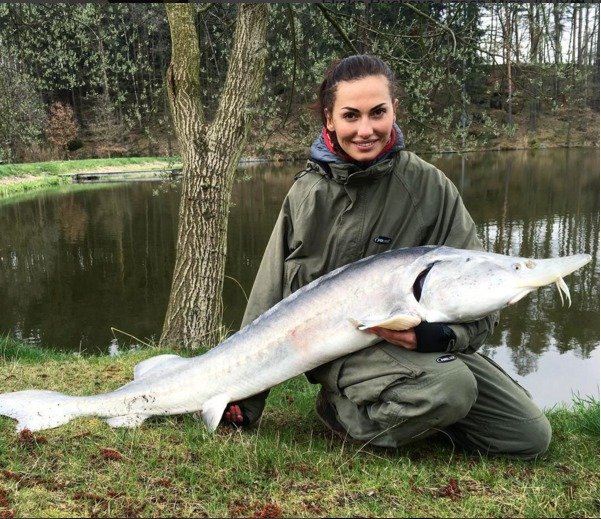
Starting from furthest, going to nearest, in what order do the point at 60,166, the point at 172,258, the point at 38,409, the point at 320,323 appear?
the point at 60,166 < the point at 172,258 < the point at 38,409 < the point at 320,323

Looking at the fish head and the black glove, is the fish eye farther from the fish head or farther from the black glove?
the black glove

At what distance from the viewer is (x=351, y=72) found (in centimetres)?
317

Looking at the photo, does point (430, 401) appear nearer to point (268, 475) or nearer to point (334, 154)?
point (268, 475)

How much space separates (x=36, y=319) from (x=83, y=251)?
18.4ft

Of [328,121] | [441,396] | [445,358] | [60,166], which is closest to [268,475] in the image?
[441,396]

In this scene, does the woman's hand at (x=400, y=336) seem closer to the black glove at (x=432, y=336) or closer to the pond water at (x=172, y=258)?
the black glove at (x=432, y=336)

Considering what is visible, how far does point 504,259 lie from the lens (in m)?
2.86

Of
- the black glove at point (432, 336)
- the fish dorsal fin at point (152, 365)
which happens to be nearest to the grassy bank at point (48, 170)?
the fish dorsal fin at point (152, 365)

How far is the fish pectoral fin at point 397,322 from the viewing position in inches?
112

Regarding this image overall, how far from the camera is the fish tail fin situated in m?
3.27

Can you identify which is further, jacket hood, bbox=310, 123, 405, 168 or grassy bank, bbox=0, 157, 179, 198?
grassy bank, bbox=0, 157, 179, 198

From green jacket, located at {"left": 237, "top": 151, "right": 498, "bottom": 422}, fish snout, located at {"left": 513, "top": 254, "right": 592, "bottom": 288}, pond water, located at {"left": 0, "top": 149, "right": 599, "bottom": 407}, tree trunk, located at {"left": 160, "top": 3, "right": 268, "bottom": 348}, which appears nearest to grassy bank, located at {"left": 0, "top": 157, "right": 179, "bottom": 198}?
pond water, located at {"left": 0, "top": 149, "right": 599, "bottom": 407}

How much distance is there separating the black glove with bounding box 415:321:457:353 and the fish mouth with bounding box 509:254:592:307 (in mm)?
347

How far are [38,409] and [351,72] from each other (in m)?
2.55
